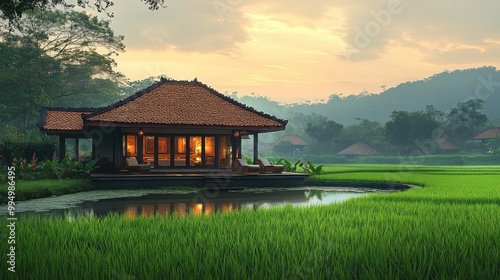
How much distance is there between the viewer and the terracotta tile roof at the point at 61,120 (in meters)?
28.0

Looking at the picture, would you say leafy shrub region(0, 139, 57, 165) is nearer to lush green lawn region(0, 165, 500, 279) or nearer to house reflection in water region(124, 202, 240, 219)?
house reflection in water region(124, 202, 240, 219)

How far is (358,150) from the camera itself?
8862 cm

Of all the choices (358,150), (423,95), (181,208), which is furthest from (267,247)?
(423,95)

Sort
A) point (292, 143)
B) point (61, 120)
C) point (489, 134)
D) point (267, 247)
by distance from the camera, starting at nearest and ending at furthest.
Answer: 1. point (267, 247)
2. point (61, 120)
3. point (489, 134)
4. point (292, 143)

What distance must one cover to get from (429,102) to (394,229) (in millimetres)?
155568

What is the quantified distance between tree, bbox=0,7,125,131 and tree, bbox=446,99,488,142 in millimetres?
58802

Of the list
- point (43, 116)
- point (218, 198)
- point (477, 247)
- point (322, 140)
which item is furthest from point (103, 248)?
point (322, 140)

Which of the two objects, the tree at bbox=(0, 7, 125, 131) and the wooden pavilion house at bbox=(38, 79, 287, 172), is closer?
the wooden pavilion house at bbox=(38, 79, 287, 172)

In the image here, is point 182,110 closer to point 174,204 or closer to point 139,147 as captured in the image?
point 139,147

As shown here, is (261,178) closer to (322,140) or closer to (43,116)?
(43,116)

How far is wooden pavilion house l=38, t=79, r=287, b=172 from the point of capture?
85.1 ft

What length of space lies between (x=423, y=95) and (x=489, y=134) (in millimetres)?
79721

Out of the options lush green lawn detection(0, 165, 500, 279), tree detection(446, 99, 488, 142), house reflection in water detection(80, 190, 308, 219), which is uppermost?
tree detection(446, 99, 488, 142)

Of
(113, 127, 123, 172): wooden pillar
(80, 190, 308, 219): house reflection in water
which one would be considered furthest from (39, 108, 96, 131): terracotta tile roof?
(80, 190, 308, 219): house reflection in water
